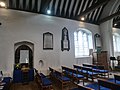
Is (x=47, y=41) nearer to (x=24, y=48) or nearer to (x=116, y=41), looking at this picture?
(x=24, y=48)

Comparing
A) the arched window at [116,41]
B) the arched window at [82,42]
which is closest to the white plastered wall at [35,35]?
the arched window at [82,42]

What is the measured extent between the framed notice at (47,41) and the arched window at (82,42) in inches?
93.9

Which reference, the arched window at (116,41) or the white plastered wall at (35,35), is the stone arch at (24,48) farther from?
the arched window at (116,41)

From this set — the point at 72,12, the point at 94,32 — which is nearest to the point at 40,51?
the point at 72,12

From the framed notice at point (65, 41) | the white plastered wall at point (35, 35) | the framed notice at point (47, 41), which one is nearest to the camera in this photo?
the white plastered wall at point (35, 35)

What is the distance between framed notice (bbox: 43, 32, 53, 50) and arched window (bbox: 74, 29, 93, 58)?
2384 millimetres

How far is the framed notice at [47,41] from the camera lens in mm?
7215

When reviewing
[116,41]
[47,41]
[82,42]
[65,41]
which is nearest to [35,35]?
[47,41]

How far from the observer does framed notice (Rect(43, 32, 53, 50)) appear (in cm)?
721

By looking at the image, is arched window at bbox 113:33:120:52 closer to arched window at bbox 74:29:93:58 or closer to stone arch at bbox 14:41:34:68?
arched window at bbox 74:29:93:58

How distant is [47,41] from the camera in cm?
731

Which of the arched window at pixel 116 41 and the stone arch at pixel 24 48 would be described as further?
the arched window at pixel 116 41

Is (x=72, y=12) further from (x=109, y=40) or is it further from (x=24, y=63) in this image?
(x=24, y=63)

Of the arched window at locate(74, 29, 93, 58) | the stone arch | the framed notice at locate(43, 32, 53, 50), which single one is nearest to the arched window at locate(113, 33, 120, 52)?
the arched window at locate(74, 29, 93, 58)
